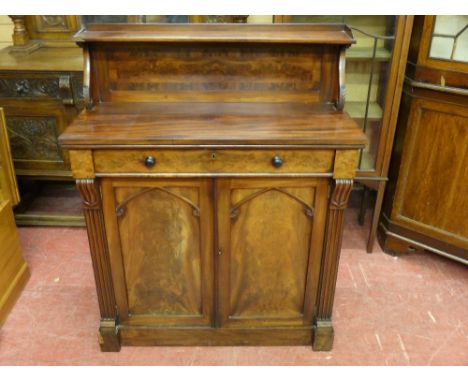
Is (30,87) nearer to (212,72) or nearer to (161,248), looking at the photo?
(212,72)

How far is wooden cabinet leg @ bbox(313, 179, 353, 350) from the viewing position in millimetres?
1742

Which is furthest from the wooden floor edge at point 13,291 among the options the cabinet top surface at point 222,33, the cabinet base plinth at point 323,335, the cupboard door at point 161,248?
the cabinet base plinth at point 323,335

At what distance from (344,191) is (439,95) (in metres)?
0.94

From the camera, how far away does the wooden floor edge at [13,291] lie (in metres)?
2.28

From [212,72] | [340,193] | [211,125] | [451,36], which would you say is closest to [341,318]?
[340,193]

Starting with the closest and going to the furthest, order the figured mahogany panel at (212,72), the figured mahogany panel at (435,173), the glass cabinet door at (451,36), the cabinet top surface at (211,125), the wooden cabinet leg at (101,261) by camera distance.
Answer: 1. the cabinet top surface at (211,125)
2. the wooden cabinet leg at (101,261)
3. the figured mahogany panel at (212,72)
4. the glass cabinet door at (451,36)
5. the figured mahogany panel at (435,173)

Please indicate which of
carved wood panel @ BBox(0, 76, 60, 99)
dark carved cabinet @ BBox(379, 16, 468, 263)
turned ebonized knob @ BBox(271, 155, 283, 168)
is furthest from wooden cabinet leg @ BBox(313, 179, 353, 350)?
carved wood panel @ BBox(0, 76, 60, 99)

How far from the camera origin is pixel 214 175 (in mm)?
1688

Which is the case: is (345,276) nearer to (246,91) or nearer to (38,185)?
(246,91)

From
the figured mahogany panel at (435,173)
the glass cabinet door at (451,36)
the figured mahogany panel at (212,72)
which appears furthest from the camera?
the figured mahogany panel at (435,173)

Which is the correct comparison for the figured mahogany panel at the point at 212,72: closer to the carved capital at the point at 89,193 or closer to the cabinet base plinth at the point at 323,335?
the carved capital at the point at 89,193

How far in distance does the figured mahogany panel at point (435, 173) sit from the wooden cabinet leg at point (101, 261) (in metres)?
1.63

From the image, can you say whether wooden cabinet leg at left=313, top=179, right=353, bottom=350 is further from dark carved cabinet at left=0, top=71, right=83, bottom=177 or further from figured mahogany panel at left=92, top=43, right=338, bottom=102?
dark carved cabinet at left=0, top=71, right=83, bottom=177
